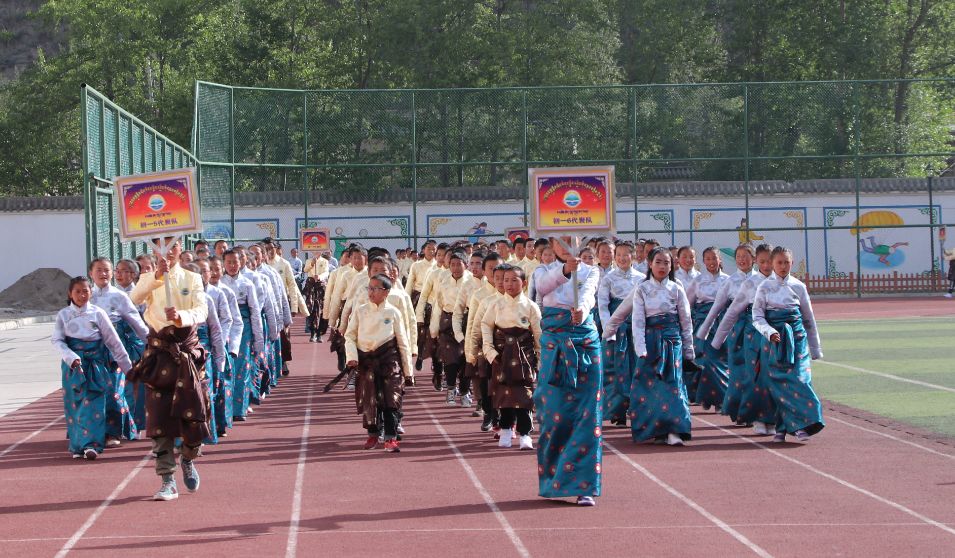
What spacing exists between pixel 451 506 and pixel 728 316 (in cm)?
477

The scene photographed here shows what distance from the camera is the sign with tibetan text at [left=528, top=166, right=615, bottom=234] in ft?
31.4

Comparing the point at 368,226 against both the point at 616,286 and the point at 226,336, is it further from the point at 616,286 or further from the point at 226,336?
the point at 226,336

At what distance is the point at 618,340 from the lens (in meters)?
13.1

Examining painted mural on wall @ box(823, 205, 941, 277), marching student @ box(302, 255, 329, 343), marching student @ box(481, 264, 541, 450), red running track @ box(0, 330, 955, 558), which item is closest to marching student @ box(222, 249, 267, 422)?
red running track @ box(0, 330, 955, 558)

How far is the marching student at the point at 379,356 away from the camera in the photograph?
11.7 meters

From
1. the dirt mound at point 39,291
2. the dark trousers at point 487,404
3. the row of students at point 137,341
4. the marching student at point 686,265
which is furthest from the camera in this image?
the dirt mound at point 39,291

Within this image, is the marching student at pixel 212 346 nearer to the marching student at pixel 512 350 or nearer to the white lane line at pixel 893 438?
the marching student at pixel 512 350

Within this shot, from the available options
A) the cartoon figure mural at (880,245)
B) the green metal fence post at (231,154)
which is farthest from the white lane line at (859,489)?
the cartoon figure mural at (880,245)

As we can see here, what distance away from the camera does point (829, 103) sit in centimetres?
3194

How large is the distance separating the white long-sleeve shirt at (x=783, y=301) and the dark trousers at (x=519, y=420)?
7.03ft

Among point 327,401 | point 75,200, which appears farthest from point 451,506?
point 75,200

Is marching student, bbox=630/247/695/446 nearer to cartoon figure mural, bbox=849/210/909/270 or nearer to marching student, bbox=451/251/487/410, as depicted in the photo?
marching student, bbox=451/251/487/410

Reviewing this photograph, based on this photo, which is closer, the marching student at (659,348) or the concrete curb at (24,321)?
the marching student at (659,348)

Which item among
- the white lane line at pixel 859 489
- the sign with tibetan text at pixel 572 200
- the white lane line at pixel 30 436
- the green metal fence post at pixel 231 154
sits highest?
the green metal fence post at pixel 231 154
